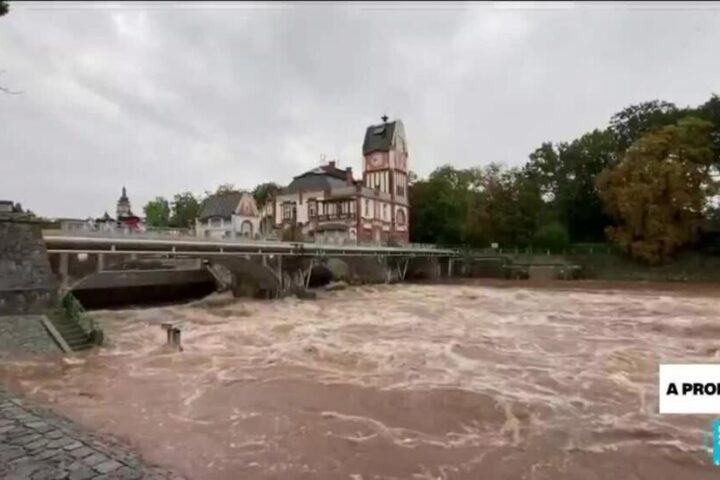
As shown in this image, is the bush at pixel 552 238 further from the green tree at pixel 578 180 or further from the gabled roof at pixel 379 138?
the gabled roof at pixel 379 138

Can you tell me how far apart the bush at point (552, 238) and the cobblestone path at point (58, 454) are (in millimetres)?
48130

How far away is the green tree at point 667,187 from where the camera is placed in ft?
129

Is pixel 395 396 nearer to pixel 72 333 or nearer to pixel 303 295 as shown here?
pixel 72 333

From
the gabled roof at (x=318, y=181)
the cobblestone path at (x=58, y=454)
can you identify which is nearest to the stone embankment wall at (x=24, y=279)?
the cobblestone path at (x=58, y=454)

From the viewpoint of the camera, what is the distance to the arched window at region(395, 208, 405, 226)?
182ft

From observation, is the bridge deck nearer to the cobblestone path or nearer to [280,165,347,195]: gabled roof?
the cobblestone path

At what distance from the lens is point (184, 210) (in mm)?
73000

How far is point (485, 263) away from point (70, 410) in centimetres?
4518

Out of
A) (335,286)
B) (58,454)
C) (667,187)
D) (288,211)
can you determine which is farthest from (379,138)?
(58,454)

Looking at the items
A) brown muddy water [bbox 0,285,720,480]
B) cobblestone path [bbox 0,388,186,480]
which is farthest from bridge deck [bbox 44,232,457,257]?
cobblestone path [bbox 0,388,186,480]

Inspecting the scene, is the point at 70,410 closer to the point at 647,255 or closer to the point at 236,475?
the point at 236,475

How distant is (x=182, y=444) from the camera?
24.4 ft

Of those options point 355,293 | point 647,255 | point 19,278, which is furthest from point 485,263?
point 19,278

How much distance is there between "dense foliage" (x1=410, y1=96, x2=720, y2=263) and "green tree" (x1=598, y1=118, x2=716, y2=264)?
8 centimetres
